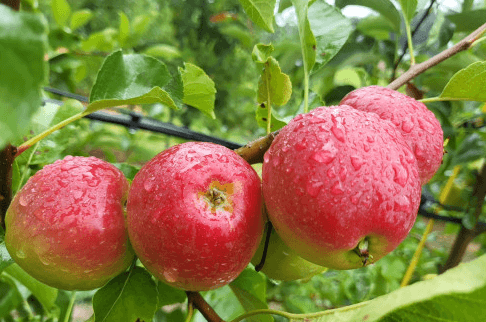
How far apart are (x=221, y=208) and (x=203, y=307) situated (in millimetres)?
147

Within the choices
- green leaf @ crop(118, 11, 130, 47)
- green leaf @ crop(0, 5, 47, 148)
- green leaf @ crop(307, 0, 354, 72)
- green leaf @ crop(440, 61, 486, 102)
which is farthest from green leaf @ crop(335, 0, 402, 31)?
green leaf @ crop(118, 11, 130, 47)

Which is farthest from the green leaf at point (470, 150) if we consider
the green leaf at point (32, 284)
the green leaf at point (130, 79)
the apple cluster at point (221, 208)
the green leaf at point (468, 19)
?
the green leaf at point (32, 284)

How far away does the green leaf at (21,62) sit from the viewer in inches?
7.1

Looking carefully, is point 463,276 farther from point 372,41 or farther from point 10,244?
point 372,41

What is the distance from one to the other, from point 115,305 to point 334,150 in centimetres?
32

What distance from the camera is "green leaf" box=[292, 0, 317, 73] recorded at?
53cm

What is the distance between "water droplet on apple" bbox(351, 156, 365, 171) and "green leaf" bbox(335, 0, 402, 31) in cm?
68

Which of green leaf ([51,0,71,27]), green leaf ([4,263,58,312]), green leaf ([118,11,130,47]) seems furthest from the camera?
green leaf ([118,11,130,47])

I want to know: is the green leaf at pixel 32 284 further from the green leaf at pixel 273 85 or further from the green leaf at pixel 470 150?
the green leaf at pixel 470 150

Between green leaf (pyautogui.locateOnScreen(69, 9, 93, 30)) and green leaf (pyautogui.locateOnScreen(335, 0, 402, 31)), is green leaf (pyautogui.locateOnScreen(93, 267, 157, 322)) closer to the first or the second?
green leaf (pyautogui.locateOnScreen(335, 0, 402, 31))

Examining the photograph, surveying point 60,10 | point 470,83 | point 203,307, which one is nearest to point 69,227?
point 203,307

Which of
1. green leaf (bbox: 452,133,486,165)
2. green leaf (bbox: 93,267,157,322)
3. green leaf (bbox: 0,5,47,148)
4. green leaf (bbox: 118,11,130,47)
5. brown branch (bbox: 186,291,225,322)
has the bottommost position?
green leaf (bbox: 452,133,486,165)

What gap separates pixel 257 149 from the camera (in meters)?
0.50

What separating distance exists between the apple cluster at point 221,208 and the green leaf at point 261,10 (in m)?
0.18
